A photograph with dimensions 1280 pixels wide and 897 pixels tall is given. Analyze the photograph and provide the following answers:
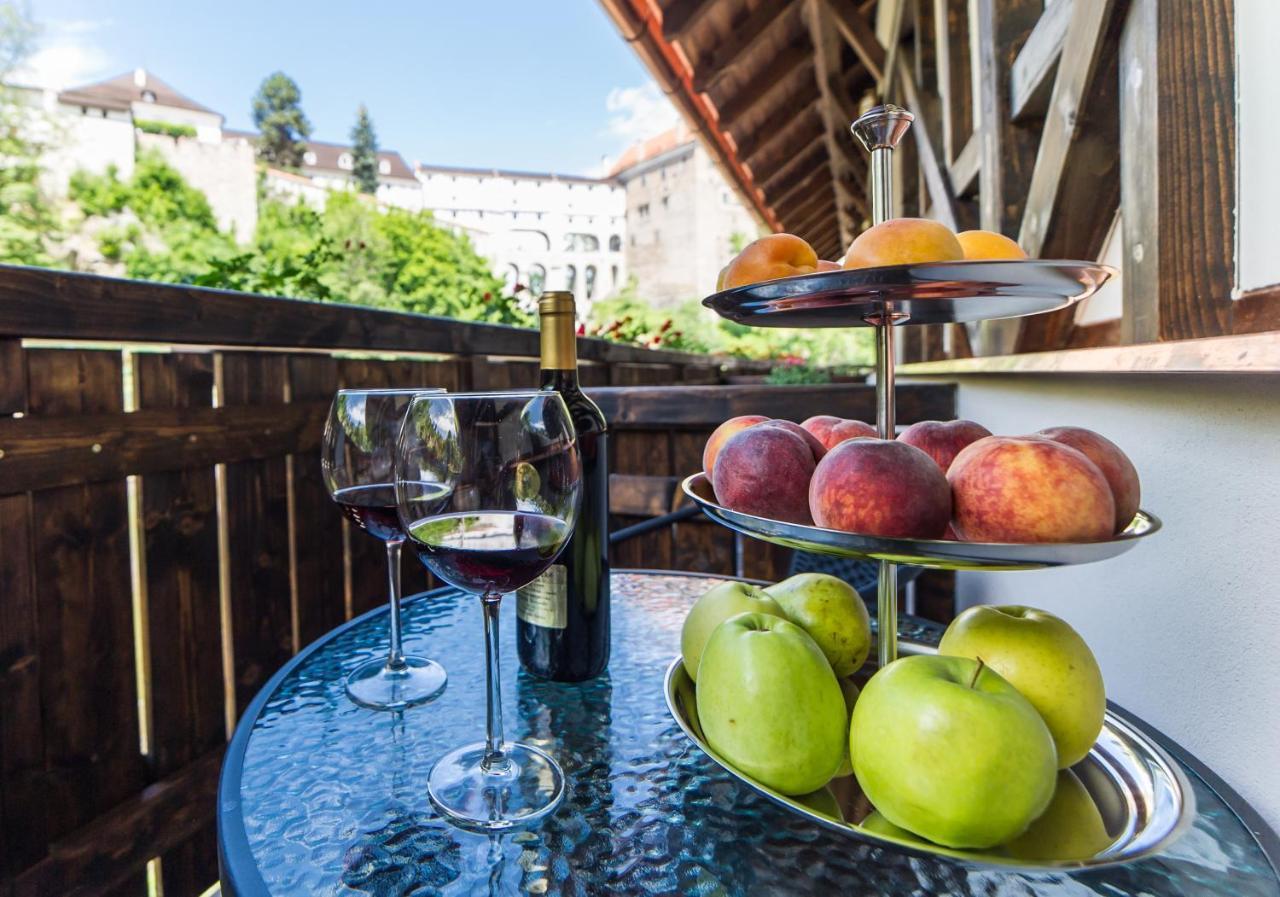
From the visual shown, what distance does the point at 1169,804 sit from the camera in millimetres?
518

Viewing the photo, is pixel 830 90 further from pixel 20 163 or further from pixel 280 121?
pixel 280 121

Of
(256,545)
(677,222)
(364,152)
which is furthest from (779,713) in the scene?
(364,152)

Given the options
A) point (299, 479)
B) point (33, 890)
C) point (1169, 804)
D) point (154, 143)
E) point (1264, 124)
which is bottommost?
point (33, 890)

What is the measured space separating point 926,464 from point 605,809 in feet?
1.25

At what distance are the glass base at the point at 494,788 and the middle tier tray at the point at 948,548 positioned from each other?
29 centimetres

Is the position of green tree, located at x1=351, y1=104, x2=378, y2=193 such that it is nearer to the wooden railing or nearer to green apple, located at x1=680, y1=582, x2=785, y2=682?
the wooden railing

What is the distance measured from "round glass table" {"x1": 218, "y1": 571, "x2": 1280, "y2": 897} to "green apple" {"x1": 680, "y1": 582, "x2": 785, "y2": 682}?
92 mm

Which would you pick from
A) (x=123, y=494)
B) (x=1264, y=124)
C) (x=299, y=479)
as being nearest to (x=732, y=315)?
(x=1264, y=124)

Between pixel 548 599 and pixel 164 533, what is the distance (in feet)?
3.33

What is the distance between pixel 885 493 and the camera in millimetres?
490

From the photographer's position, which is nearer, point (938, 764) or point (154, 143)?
point (938, 764)

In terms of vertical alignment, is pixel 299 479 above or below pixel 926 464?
below

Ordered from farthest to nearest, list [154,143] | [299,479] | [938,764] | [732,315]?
[154,143] → [299,479] → [732,315] → [938,764]

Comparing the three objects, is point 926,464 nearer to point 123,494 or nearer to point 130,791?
point 123,494
